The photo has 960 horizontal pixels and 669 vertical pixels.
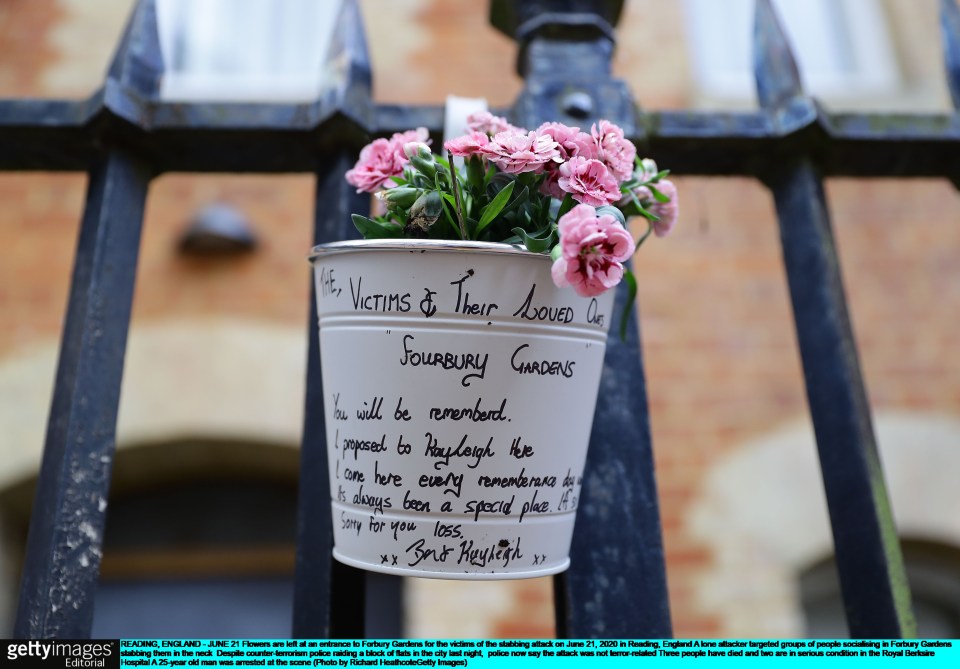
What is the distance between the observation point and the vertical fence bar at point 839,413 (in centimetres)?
55

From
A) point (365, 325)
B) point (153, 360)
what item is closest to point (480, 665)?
point (365, 325)

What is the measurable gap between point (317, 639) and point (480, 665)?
0.42ft

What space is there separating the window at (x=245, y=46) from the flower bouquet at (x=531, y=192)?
1993mm

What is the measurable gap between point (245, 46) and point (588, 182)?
2.37 m

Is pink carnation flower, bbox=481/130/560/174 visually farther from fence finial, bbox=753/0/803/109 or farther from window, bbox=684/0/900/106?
window, bbox=684/0/900/106

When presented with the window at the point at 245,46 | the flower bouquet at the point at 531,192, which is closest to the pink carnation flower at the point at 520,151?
the flower bouquet at the point at 531,192

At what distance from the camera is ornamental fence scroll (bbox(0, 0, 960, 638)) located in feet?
1.74

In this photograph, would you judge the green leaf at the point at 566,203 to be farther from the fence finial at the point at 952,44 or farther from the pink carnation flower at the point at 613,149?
the fence finial at the point at 952,44

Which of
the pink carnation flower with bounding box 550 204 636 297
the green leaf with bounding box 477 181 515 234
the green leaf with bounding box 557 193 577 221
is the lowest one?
the pink carnation flower with bounding box 550 204 636 297

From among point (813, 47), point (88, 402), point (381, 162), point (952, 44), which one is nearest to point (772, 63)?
point (952, 44)

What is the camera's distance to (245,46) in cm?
247

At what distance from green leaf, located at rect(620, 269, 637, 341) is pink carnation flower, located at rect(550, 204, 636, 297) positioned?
84 millimetres

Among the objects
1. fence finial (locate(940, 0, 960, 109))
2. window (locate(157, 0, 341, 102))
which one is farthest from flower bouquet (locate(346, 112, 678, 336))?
window (locate(157, 0, 341, 102))

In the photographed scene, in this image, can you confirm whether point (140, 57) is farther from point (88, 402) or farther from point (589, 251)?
point (589, 251)
